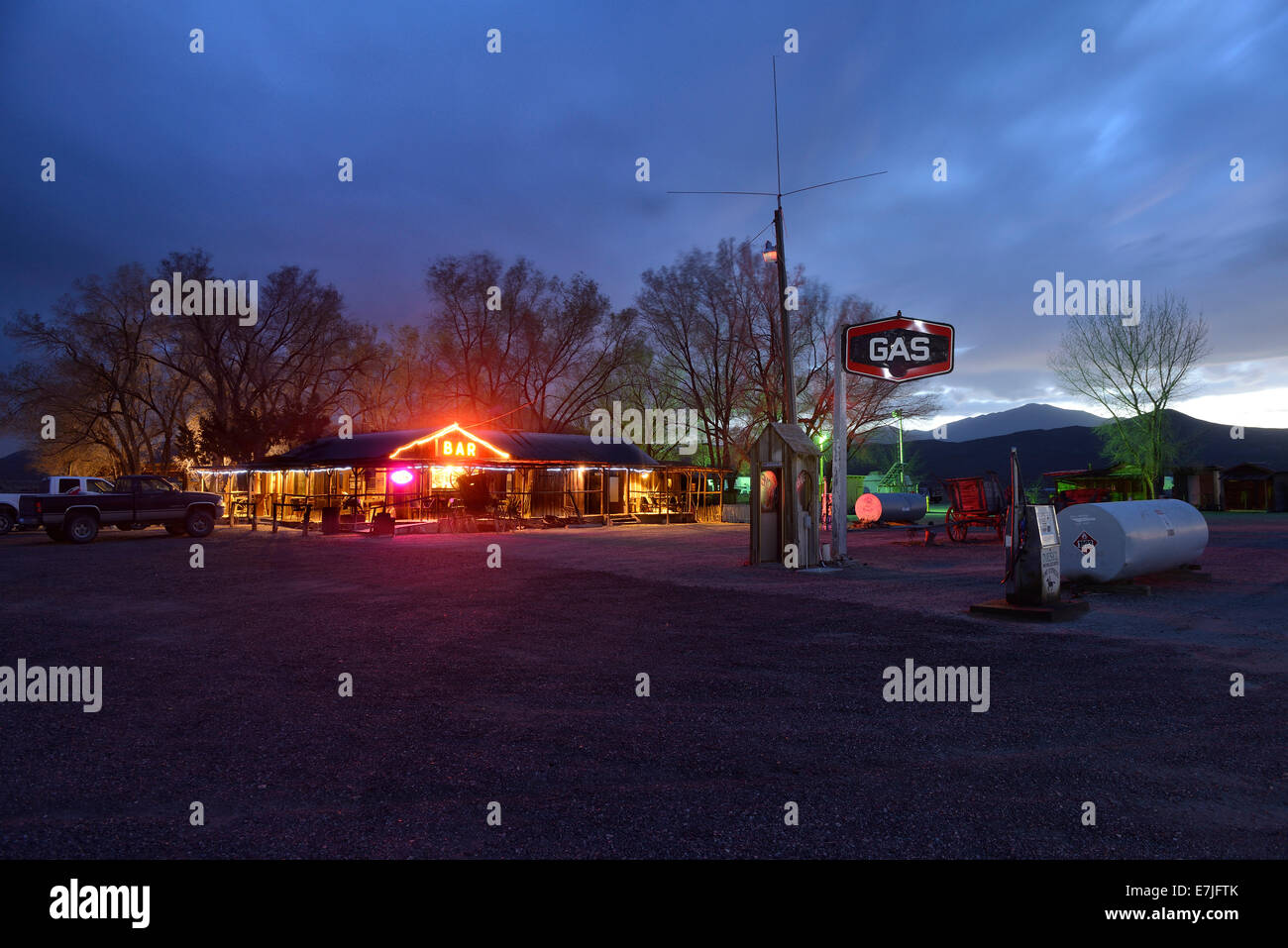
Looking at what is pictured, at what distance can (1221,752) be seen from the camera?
474 centimetres

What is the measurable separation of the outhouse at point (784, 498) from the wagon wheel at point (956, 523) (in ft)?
25.9

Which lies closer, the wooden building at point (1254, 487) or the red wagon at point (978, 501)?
the red wagon at point (978, 501)

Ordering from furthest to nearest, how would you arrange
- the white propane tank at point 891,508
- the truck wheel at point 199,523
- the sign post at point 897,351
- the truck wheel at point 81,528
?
the white propane tank at point 891,508, the truck wheel at point 199,523, the truck wheel at point 81,528, the sign post at point 897,351

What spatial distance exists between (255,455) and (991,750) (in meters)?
44.9

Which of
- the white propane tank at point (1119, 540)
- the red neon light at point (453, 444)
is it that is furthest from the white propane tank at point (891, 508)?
the white propane tank at point (1119, 540)

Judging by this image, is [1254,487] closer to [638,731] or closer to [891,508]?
[891,508]

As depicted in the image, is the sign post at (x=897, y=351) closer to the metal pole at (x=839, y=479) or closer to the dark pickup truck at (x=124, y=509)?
the metal pole at (x=839, y=479)

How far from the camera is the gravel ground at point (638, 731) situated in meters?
3.64

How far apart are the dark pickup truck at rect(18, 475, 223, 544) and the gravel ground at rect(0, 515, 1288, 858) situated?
14381 millimetres

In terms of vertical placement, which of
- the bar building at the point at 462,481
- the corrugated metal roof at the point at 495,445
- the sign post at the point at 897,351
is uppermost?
the sign post at the point at 897,351

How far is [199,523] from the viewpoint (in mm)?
25766

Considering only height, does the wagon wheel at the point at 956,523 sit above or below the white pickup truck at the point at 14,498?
below

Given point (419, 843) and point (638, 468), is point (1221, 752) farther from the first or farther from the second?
point (638, 468)
